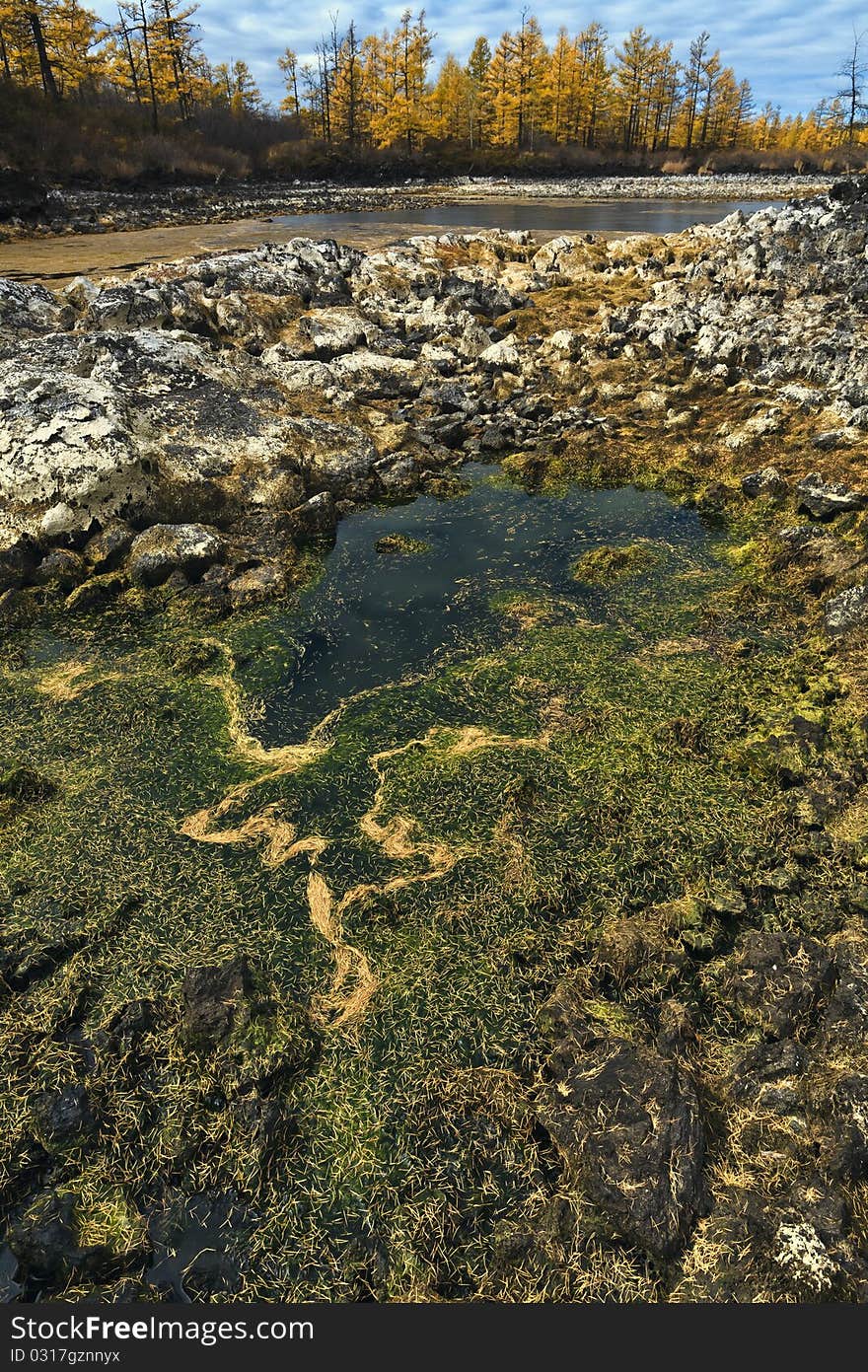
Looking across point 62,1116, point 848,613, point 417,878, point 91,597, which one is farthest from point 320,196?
point 62,1116

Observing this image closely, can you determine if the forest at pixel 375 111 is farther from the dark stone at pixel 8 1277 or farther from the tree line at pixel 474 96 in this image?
the dark stone at pixel 8 1277

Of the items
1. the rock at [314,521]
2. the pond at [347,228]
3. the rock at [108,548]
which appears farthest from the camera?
the pond at [347,228]

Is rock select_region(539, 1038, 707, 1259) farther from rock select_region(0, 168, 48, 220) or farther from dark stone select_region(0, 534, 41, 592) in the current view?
rock select_region(0, 168, 48, 220)

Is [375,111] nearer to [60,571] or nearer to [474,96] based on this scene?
[474,96]

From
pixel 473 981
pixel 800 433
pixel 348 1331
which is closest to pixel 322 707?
pixel 473 981

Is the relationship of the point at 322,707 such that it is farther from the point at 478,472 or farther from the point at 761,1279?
the point at 478,472

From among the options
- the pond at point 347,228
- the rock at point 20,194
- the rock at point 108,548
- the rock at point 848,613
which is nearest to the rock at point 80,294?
the pond at point 347,228
